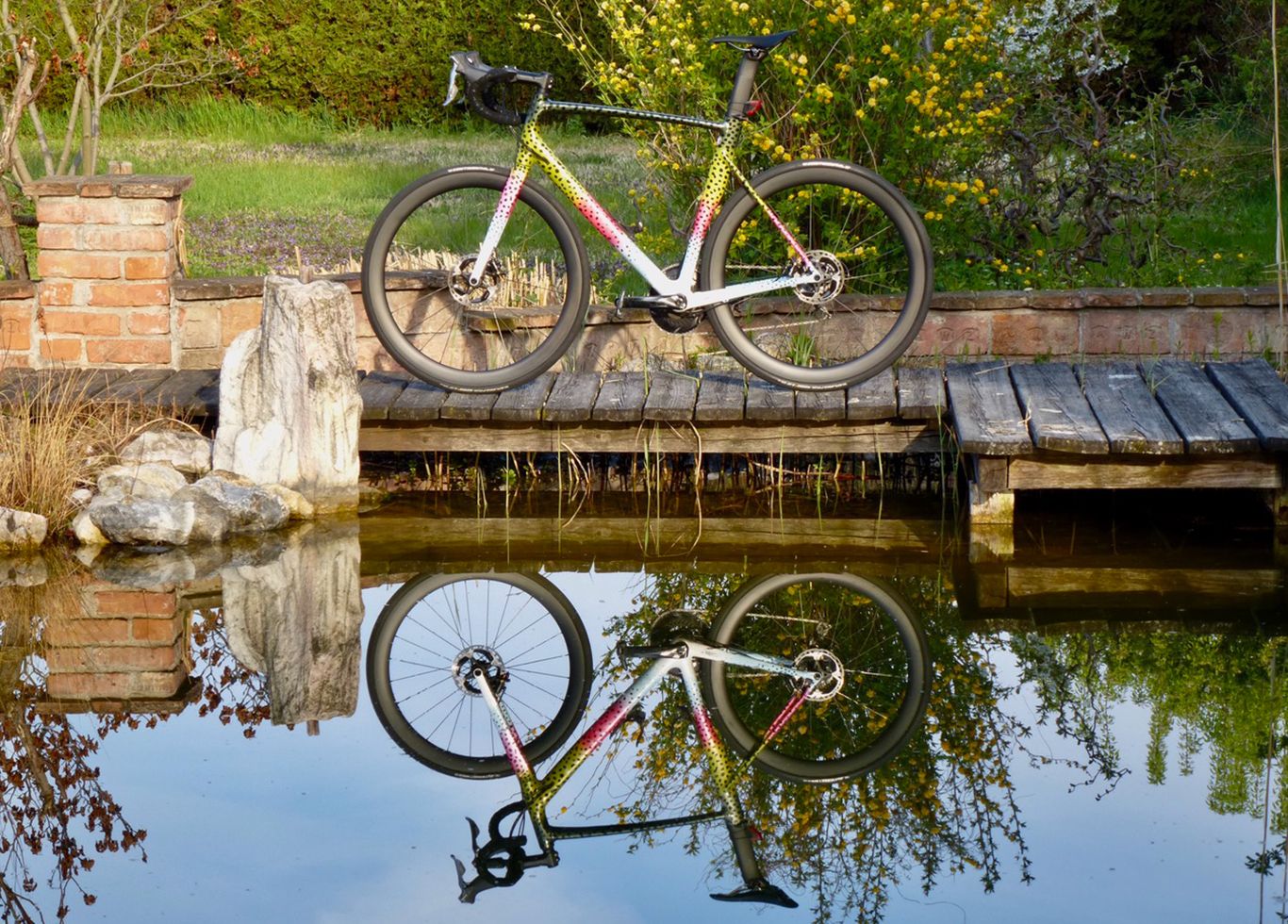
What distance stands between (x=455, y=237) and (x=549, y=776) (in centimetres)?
513

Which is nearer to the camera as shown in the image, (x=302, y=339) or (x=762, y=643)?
(x=762, y=643)

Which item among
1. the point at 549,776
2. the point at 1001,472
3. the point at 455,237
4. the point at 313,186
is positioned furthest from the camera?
the point at 313,186

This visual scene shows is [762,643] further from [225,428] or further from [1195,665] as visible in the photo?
[225,428]

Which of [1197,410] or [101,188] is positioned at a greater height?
[101,188]

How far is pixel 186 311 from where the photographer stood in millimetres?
6645

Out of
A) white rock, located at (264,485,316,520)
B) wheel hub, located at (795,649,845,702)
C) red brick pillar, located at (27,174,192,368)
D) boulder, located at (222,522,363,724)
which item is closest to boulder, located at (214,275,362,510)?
white rock, located at (264,485,316,520)

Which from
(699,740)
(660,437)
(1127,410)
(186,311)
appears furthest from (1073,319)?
(186,311)

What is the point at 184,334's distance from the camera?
6680 millimetres

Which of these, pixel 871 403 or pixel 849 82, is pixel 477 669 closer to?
pixel 871 403

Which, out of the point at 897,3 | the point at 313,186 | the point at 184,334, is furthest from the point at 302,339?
the point at 313,186

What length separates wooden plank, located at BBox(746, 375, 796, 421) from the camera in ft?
19.2

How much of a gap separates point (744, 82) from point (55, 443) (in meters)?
2.58

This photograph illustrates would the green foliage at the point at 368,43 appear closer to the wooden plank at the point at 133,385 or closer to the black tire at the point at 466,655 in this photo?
the wooden plank at the point at 133,385

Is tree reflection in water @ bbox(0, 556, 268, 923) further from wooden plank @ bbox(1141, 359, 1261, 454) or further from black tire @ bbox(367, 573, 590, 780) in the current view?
wooden plank @ bbox(1141, 359, 1261, 454)
